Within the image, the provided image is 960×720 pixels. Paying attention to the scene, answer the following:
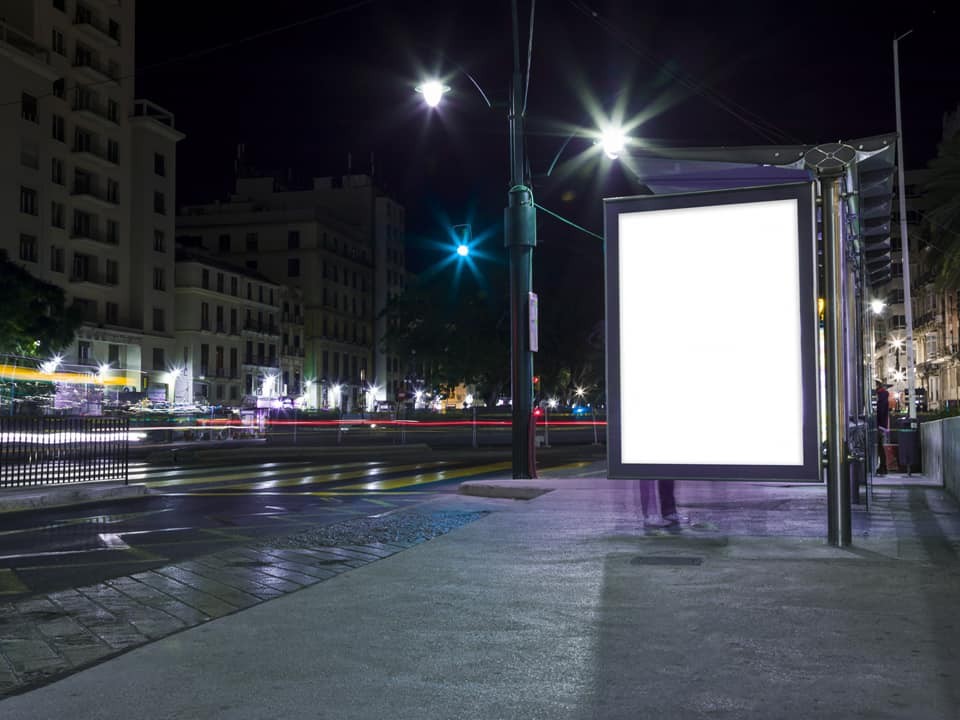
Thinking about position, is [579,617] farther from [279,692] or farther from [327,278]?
[327,278]

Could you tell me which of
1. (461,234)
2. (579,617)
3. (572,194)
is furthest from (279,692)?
(572,194)

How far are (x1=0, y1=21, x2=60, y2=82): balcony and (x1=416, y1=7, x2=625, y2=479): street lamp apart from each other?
144 ft

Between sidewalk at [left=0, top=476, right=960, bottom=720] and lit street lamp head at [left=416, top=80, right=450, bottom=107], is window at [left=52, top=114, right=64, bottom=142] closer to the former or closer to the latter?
lit street lamp head at [left=416, top=80, right=450, bottom=107]

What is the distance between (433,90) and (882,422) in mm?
10502

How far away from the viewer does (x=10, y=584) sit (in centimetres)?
744

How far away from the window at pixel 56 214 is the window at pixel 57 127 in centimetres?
384

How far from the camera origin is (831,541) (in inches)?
327

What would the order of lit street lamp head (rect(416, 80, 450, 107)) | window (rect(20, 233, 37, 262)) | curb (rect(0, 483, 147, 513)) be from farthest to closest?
1. window (rect(20, 233, 37, 262))
2. lit street lamp head (rect(416, 80, 450, 107))
3. curb (rect(0, 483, 147, 513))

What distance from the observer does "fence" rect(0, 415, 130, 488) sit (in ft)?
47.6

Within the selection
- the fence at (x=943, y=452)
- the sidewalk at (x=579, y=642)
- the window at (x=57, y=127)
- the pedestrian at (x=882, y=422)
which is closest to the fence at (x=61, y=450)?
the sidewalk at (x=579, y=642)

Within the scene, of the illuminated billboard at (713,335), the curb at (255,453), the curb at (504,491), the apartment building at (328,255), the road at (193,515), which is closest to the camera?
the illuminated billboard at (713,335)

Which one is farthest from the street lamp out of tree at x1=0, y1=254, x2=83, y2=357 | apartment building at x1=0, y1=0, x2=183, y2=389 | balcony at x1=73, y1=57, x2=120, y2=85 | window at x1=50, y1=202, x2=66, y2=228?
window at x1=50, y1=202, x2=66, y2=228

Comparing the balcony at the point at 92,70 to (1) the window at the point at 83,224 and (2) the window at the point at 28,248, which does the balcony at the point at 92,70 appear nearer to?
(1) the window at the point at 83,224

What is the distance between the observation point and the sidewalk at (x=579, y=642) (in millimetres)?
4125
